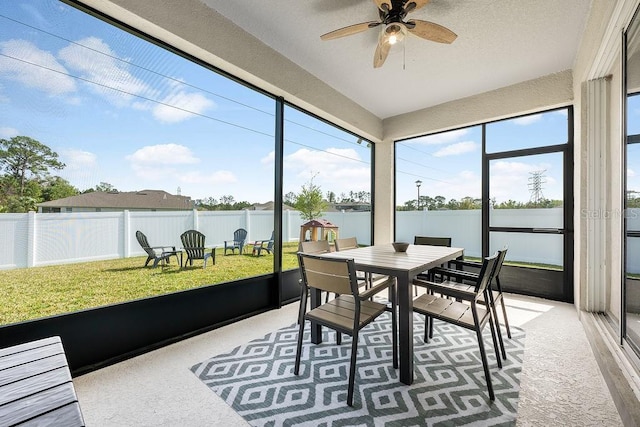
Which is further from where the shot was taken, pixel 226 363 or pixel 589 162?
pixel 589 162

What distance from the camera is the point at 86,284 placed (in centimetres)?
200

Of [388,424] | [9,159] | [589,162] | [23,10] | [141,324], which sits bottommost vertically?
[388,424]

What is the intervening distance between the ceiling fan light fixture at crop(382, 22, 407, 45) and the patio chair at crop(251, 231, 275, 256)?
2250mm

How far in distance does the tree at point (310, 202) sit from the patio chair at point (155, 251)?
5.31 feet

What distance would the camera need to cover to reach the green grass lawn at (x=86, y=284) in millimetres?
1729

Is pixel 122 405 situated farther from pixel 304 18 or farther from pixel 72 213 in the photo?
pixel 304 18

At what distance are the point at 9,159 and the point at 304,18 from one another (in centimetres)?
238

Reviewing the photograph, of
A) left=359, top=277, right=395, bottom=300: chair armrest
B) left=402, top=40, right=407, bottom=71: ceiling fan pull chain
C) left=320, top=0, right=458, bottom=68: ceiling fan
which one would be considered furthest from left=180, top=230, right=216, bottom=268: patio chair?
left=402, top=40, right=407, bottom=71: ceiling fan pull chain

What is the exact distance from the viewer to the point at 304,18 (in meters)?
2.43

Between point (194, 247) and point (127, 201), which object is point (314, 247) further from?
point (127, 201)

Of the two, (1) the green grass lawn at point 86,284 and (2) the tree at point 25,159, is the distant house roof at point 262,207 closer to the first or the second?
(1) the green grass lawn at point 86,284

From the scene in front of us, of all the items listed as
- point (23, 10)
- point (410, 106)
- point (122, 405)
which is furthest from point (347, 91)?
point (122, 405)

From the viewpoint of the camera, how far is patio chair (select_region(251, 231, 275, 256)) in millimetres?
3164

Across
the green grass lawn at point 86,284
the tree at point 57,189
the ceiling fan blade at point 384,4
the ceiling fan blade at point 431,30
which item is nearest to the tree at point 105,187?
the tree at point 57,189
